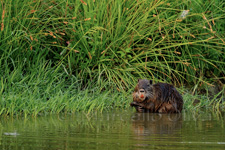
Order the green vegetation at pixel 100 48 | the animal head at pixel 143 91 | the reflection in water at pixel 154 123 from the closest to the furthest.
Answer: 1. the reflection in water at pixel 154 123
2. the animal head at pixel 143 91
3. the green vegetation at pixel 100 48

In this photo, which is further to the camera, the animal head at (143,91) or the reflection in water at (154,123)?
the animal head at (143,91)

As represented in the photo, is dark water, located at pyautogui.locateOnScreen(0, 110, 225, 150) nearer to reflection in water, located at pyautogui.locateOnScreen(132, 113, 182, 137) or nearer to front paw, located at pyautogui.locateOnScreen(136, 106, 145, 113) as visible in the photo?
reflection in water, located at pyautogui.locateOnScreen(132, 113, 182, 137)

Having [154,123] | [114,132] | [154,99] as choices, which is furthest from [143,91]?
[114,132]

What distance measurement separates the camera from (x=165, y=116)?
645 centimetres

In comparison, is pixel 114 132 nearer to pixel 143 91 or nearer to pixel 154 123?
pixel 154 123

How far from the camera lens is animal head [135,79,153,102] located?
6723 mm

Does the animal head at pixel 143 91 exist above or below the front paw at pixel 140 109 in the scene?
above

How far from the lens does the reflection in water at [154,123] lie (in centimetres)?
476

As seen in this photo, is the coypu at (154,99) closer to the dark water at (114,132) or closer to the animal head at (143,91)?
the animal head at (143,91)

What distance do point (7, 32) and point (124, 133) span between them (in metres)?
3.68

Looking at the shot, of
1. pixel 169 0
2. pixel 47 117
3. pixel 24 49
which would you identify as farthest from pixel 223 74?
pixel 47 117

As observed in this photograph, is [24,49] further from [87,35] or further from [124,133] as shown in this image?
[124,133]

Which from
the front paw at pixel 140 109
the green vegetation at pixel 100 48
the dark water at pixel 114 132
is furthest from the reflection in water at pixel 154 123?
the green vegetation at pixel 100 48

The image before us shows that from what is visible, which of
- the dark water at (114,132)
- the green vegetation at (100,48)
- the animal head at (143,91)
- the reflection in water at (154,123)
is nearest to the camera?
the dark water at (114,132)
